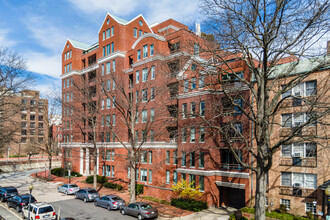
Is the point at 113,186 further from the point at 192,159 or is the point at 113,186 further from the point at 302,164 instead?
the point at 302,164

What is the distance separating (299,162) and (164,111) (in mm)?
15944

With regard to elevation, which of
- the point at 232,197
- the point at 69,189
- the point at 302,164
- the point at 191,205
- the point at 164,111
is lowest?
the point at 69,189

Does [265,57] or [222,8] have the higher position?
[222,8]

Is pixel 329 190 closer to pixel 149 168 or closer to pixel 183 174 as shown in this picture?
pixel 183 174

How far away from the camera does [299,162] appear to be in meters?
24.7

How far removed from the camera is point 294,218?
22047 mm

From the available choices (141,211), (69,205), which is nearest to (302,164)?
(141,211)

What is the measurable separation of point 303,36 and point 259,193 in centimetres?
956

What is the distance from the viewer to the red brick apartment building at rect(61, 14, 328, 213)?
2352cm

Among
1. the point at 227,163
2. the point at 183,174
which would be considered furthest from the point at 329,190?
the point at 183,174

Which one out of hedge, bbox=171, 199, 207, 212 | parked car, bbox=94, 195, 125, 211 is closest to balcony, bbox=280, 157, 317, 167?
hedge, bbox=171, 199, 207, 212

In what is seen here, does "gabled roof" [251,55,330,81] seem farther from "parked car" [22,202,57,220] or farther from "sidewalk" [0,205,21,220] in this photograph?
"sidewalk" [0,205,21,220]

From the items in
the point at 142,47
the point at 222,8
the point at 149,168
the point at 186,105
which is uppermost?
the point at 142,47

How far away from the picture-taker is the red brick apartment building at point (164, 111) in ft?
77.2
